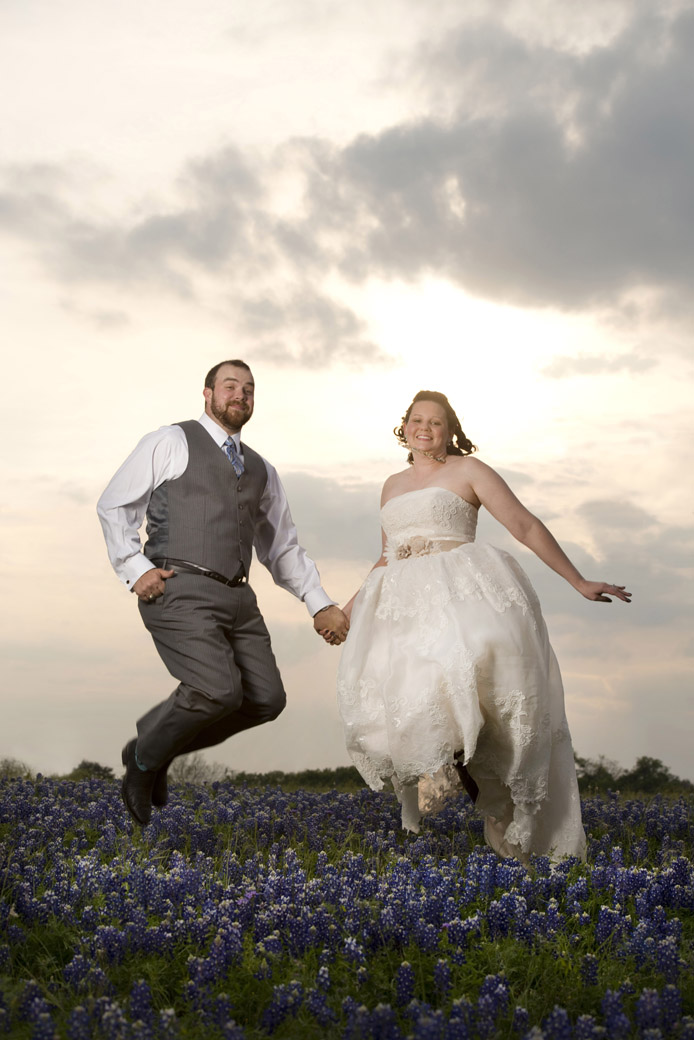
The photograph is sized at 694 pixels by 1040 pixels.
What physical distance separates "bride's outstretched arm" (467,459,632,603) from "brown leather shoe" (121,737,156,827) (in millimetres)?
2894

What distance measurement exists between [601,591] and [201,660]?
2.61m

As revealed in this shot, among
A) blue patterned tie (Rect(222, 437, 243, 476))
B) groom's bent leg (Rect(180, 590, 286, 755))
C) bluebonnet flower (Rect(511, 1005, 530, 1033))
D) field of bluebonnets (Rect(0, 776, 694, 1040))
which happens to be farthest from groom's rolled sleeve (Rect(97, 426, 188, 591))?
bluebonnet flower (Rect(511, 1005, 530, 1033))

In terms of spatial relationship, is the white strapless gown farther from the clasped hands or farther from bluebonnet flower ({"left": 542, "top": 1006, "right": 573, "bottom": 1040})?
bluebonnet flower ({"left": 542, "top": 1006, "right": 573, "bottom": 1040})

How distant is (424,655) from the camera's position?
612 centimetres

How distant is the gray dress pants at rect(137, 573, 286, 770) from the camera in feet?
21.1

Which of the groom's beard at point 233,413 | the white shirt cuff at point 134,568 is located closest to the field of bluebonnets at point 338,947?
the white shirt cuff at point 134,568

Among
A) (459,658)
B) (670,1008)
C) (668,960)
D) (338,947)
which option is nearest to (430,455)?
(459,658)

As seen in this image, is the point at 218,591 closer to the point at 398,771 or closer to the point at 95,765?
the point at 398,771

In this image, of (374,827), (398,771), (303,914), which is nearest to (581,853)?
(398,771)

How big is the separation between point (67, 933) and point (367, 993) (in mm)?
1526

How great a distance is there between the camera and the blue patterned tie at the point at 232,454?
687 centimetres

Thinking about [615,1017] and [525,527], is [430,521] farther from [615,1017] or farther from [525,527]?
[615,1017]

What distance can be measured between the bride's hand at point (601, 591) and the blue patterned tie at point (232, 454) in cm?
240

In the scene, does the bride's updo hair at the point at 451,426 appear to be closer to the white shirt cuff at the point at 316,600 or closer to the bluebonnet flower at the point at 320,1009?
the white shirt cuff at the point at 316,600
